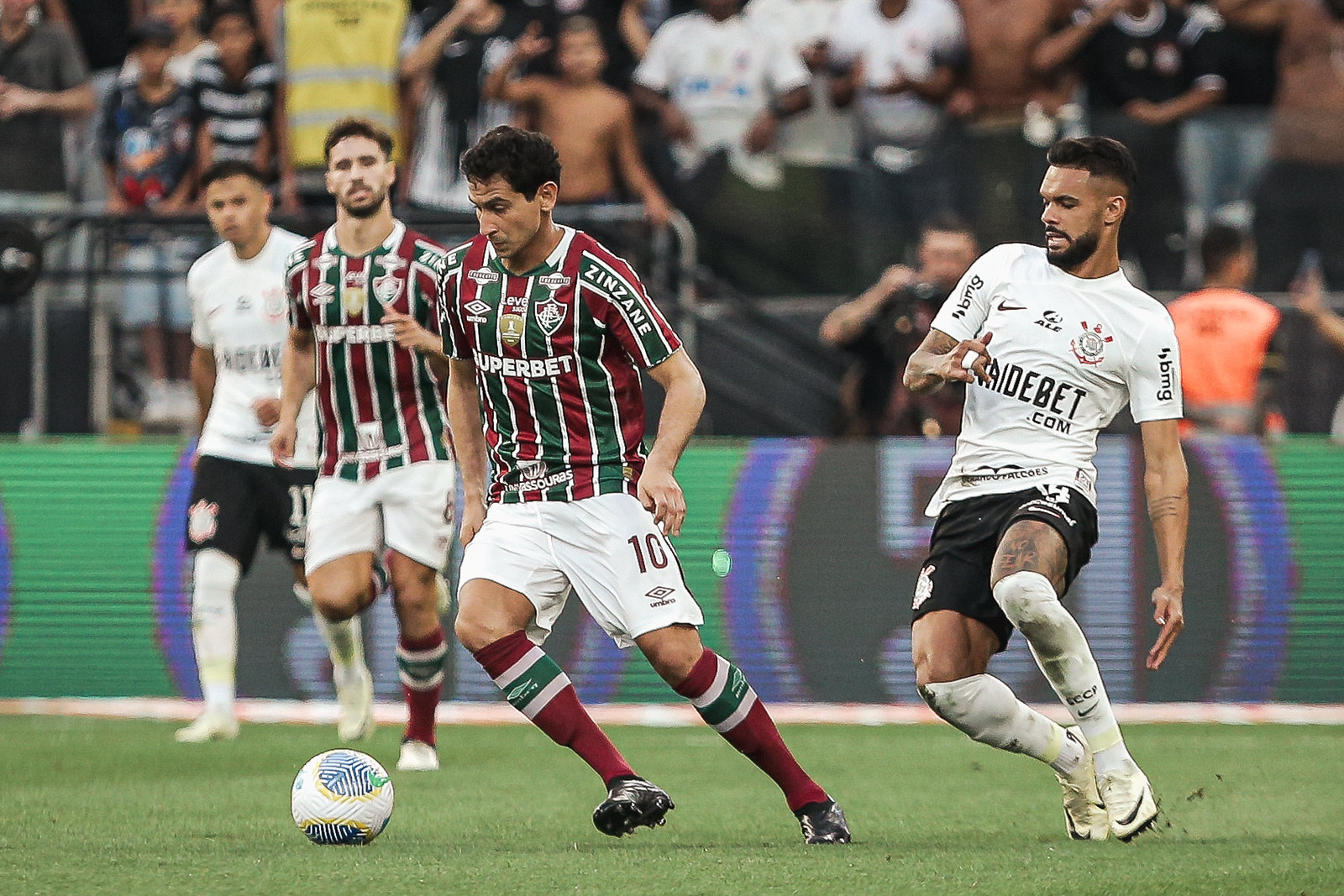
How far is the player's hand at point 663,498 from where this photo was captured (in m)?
5.66

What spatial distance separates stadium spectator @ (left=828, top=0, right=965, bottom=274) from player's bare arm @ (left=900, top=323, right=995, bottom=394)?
19.7 feet

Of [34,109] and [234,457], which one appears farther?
[34,109]

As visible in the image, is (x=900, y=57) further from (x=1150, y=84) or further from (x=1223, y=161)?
(x=1223, y=161)

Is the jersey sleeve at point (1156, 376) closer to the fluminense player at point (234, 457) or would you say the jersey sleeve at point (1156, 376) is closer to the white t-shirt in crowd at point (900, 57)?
the fluminense player at point (234, 457)

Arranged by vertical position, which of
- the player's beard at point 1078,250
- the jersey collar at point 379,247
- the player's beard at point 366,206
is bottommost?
the jersey collar at point 379,247

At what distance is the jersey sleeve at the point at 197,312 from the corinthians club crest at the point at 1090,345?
180 inches

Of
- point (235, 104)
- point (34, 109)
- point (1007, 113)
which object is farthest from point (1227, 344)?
point (34, 109)

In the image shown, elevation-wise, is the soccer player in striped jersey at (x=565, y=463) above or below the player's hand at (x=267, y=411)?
above

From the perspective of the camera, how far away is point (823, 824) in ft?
19.4

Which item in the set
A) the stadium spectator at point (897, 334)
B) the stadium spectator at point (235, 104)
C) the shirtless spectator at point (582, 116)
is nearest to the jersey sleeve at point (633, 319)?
the stadium spectator at point (897, 334)

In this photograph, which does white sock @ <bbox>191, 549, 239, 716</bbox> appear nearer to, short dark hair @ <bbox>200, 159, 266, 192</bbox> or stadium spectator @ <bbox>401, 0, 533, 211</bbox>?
short dark hair @ <bbox>200, 159, 266, 192</bbox>

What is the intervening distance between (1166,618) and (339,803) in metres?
2.52

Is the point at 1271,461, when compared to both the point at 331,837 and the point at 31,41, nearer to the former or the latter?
the point at 331,837

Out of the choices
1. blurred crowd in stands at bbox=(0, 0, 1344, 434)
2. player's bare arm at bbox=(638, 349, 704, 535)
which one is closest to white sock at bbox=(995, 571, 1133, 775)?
player's bare arm at bbox=(638, 349, 704, 535)
